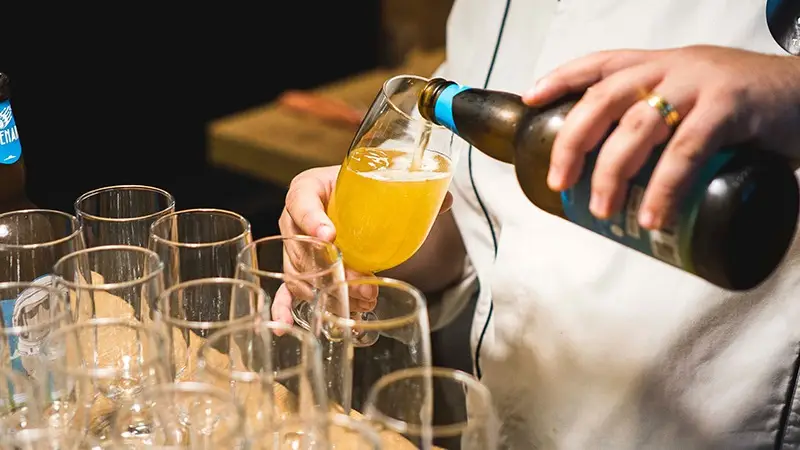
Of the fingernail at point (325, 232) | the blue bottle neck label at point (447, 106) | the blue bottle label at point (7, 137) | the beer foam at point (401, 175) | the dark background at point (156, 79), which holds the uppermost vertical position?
the blue bottle neck label at point (447, 106)

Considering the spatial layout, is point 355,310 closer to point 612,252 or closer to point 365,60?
point 612,252

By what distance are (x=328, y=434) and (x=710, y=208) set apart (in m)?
0.33

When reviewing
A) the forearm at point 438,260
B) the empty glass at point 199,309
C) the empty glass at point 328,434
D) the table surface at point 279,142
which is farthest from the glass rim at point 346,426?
the table surface at point 279,142

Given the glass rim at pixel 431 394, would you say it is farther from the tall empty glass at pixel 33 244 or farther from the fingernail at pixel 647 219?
the tall empty glass at pixel 33 244

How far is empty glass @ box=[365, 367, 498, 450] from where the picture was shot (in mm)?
591

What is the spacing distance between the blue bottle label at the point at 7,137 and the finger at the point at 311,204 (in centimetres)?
28

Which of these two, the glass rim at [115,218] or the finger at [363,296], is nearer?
the finger at [363,296]

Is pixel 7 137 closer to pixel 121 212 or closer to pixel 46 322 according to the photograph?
pixel 121 212

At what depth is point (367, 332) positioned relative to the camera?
27.0 inches

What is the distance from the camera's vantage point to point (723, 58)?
0.75 metres

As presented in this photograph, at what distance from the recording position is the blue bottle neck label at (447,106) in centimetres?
88

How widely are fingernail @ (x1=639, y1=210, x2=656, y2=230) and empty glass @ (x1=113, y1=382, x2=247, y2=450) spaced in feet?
1.07

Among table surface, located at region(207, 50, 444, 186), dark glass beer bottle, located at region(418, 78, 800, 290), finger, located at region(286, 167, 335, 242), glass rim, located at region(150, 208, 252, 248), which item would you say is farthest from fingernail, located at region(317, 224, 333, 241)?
table surface, located at region(207, 50, 444, 186)

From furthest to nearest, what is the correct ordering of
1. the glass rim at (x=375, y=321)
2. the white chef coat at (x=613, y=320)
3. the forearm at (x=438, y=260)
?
1. the forearm at (x=438, y=260)
2. the white chef coat at (x=613, y=320)
3. the glass rim at (x=375, y=321)
